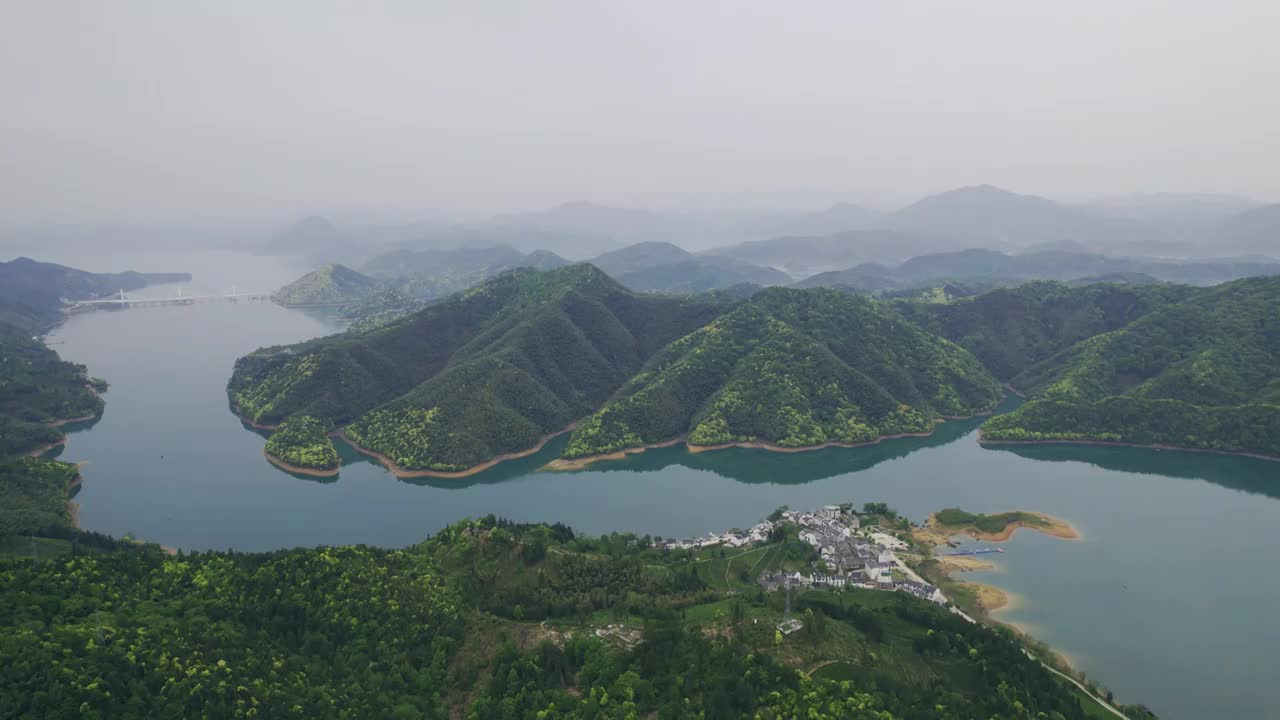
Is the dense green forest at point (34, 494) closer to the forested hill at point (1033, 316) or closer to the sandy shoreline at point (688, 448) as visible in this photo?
the sandy shoreline at point (688, 448)

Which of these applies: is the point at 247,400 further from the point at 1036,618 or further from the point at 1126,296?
the point at 1126,296

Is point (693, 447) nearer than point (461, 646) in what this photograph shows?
No

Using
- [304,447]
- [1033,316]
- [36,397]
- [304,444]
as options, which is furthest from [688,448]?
[36,397]

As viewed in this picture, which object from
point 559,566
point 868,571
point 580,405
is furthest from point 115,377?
point 868,571

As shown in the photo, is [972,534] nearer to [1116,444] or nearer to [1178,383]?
[1116,444]

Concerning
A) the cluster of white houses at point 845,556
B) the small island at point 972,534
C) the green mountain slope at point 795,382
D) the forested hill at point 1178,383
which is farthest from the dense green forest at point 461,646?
the forested hill at point 1178,383

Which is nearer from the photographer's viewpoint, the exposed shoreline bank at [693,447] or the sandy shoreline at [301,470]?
the sandy shoreline at [301,470]
